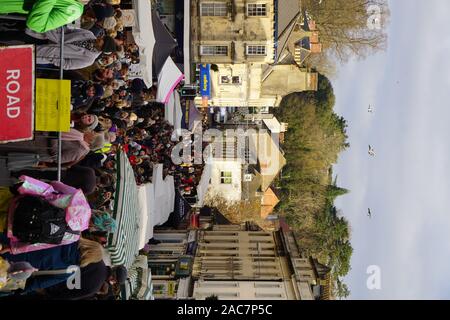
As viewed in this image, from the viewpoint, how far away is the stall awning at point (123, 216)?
36.3ft

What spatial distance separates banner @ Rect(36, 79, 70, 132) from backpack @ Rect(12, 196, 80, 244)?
74.1 inches

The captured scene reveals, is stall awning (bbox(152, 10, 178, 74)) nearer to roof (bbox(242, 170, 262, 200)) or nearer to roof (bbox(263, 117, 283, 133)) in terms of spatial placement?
roof (bbox(242, 170, 262, 200))

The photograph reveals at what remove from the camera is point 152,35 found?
59.1ft

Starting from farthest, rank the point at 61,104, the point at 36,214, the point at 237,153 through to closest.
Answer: the point at 237,153
the point at 61,104
the point at 36,214

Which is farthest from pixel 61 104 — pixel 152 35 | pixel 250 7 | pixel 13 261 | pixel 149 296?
pixel 250 7

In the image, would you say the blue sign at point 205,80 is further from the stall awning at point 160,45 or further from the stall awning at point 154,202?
the stall awning at point 154,202

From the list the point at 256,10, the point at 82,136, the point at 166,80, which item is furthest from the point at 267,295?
the point at 82,136

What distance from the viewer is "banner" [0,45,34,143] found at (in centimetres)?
786

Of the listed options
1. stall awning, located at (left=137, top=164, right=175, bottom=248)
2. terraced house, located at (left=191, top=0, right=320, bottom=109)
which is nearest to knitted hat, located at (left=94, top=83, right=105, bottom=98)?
stall awning, located at (left=137, top=164, right=175, bottom=248)

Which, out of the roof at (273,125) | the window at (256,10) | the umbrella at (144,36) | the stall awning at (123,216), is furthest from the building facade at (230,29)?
the roof at (273,125)

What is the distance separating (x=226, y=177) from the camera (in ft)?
154

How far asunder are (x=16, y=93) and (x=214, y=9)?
902 inches

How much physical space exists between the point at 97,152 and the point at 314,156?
143 ft
